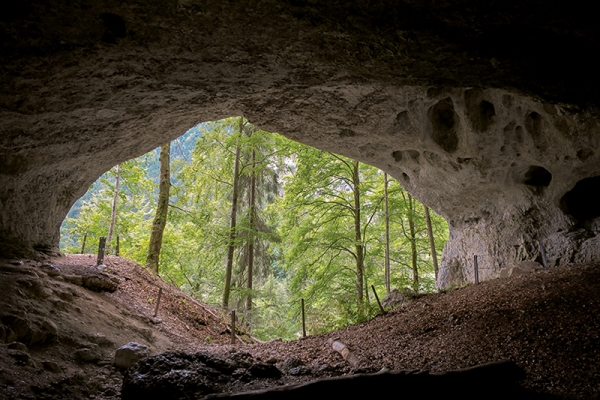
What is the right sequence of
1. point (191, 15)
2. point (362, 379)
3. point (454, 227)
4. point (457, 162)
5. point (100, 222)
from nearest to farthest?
point (362, 379) < point (191, 15) < point (457, 162) < point (454, 227) < point (100, 222)

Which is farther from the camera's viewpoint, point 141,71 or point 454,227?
point 454,227

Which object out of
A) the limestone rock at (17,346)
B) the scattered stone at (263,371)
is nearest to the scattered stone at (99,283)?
the limestone rock at (17,346)

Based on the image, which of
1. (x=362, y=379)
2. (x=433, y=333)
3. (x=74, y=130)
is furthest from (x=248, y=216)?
(x=362, y=379)

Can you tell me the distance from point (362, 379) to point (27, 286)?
20.7ft

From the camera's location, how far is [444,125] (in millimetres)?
9094

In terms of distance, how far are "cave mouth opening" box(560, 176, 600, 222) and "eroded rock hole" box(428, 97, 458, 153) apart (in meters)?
2.96

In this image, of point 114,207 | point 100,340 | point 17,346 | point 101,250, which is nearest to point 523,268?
point 100,340

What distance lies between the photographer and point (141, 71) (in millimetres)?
5152

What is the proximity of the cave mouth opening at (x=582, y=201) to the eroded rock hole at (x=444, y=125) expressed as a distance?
9.72 feet

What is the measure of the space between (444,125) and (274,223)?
9588mm

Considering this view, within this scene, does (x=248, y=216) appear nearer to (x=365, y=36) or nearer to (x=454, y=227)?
(x=454, y=227)

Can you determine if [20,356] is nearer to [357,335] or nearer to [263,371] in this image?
[263,371]

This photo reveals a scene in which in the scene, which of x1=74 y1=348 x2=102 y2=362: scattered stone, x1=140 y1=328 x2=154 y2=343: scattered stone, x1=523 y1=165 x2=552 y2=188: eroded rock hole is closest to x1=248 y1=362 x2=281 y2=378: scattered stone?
x1=74 y1=348 x2=102 y2=362: scattered stone

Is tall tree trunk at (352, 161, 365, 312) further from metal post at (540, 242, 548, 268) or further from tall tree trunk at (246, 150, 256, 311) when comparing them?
metal post at (540, 242, 548, 268)
